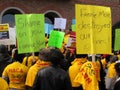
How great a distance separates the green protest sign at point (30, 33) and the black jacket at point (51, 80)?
2.33m

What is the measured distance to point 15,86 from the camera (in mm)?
7027

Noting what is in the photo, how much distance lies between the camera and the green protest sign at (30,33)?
7.95 metres

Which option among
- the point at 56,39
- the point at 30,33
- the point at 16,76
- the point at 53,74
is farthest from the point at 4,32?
the point at 53,74

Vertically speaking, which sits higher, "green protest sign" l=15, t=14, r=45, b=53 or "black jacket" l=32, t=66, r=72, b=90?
"green protest sign" l=15, t=14, r=45, b=53

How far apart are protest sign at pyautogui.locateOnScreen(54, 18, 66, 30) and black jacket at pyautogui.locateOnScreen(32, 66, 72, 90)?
10.1 meters

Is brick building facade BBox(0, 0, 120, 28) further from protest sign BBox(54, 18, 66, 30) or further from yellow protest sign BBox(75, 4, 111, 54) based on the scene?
yellow protest sign BBox(75, 4, 111, 54)

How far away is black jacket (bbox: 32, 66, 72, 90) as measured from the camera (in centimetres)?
553

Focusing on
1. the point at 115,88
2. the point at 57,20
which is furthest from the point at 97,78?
the point at 57,20

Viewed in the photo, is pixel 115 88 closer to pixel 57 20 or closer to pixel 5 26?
pixel 5 26

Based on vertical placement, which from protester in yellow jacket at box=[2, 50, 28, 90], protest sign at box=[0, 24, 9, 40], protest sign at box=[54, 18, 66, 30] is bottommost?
protester in yellow jacket at box=[2, 50, 28, 90]

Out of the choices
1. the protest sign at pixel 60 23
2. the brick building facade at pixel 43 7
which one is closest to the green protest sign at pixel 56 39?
the protest sign at pixel 60 23

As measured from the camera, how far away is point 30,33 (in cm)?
806

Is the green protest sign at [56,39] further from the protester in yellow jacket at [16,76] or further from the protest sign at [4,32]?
the protest sign at [4,32]

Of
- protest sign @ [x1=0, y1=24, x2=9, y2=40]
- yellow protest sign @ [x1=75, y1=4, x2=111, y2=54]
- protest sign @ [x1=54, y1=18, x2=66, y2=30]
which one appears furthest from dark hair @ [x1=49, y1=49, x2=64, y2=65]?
protest sign @ [x1=54, y1=18, x2=66, y2=30]
